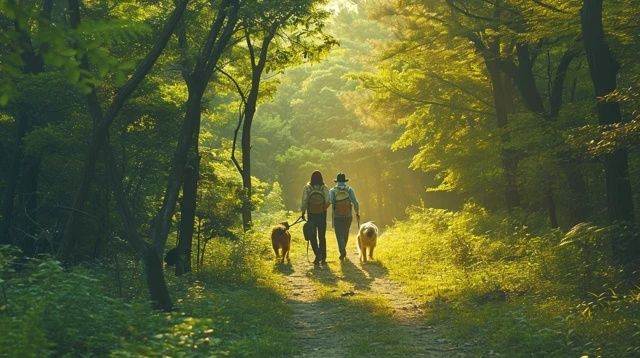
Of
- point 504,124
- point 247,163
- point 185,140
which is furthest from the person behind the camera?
point 247,163

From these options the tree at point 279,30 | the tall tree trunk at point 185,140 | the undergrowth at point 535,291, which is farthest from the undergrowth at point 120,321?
the tree at point 279,30

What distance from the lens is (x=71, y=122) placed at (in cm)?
1305

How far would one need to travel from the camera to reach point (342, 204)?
17.7 meters

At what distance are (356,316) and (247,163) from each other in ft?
37.3

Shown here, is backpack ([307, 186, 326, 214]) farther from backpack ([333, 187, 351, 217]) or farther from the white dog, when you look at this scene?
the white dog

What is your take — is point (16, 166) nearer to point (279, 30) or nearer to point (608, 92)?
point (279, 30)

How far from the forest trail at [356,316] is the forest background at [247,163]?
46 centimetres

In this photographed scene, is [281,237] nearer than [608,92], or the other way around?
[608,92]

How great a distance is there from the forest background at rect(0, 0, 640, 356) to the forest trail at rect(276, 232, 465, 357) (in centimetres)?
46

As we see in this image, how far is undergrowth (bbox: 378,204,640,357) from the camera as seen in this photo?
766cm

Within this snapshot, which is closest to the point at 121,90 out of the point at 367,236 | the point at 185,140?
the point at 185,140

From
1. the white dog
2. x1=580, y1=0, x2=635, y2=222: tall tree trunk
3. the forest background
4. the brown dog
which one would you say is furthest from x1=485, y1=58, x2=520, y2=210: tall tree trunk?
x1=580, y1=0, x2=635, y2=222: tall tree trunk

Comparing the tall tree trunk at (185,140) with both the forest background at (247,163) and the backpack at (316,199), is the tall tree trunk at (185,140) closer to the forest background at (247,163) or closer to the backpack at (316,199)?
the forest background at (247,163)

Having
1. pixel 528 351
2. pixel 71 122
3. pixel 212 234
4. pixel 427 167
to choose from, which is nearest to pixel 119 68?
pixel 528 351
